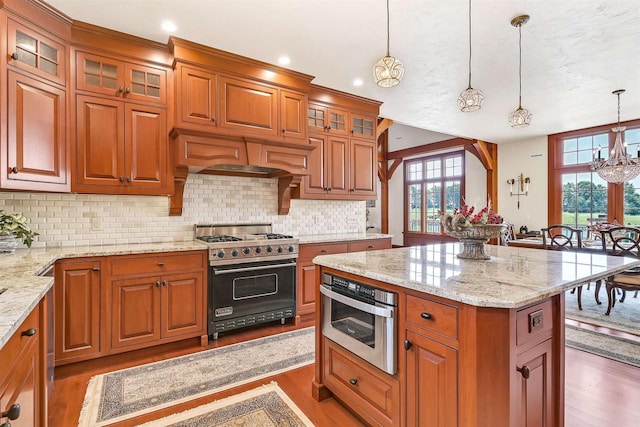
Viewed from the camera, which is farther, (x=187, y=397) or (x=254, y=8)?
(x=254, y=8)

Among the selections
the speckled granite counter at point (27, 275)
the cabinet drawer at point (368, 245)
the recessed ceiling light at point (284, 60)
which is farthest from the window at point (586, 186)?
the speckled granite counter at point (27, 275)

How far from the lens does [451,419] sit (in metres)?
1.33

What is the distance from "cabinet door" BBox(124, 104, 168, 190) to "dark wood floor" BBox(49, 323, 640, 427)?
1.47 metres

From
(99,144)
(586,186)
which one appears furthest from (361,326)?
(586,186)

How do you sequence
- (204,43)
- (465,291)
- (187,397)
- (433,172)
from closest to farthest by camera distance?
(465,291) < (187,397) < (204,43) < (433,172)

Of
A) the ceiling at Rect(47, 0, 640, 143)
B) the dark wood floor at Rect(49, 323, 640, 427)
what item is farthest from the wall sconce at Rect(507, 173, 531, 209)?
the dark wood floor at Rect(49, 323, 640, 427)

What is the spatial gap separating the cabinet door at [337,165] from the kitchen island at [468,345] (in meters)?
2.26

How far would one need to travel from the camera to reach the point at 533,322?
1.36 m

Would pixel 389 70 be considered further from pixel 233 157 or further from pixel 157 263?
pixel 157 263

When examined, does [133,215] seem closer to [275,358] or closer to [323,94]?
[275,358]

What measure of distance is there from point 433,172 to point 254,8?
22.8ft

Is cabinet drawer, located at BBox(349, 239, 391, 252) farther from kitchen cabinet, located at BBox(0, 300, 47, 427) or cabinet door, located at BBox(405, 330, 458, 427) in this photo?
kitchen cabinet, located at BBox(0, 300, 47, 427)

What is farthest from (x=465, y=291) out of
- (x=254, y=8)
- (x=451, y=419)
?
(x=254, y=8)

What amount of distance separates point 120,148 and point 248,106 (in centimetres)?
120
